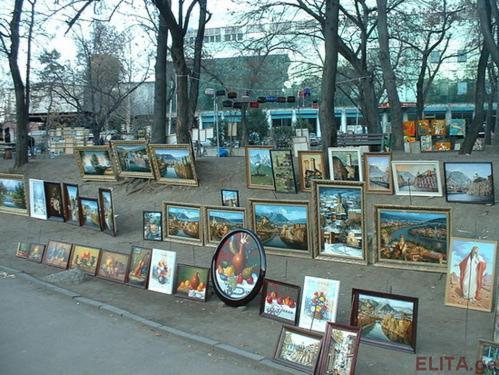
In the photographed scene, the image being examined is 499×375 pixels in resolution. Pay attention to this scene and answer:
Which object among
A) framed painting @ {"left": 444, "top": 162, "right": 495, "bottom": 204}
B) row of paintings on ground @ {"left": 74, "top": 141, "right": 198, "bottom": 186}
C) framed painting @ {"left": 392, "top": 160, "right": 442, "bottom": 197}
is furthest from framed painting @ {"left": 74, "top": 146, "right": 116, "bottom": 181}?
framed painting @ {"left": 444, "top": 162, "right": 495, "bottom": 204}

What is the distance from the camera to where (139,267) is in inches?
364

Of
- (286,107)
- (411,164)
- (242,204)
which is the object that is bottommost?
(242,204)

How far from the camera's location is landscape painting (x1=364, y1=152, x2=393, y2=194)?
11.8 metres

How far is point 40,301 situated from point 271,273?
380 centimetres

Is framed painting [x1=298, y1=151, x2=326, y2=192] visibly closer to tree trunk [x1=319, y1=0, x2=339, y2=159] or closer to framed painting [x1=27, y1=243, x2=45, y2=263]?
tree trunk [x1=319, y1=0, x2=339, y2=159]

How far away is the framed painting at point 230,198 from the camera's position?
12.3 metres

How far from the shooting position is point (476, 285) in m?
6.88

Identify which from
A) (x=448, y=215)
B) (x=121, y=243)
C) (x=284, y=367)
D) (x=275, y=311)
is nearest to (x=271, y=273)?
(x=275, y=311)

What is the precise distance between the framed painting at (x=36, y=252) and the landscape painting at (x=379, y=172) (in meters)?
7.20

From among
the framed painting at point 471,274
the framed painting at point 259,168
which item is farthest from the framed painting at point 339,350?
the framed painting at point 259,168

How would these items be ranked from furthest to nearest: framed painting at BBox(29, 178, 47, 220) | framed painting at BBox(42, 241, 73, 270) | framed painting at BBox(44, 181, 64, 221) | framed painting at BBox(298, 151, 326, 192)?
framed painting at BBox(29, 178, 47, 220), framed painting at BBox(44, 181, 64, 221), framed painting at BBox(298, 151, 326, 192), framed painting at BBox(42, 241, 73, 270)

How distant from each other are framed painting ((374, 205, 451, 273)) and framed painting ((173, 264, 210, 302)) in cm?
285

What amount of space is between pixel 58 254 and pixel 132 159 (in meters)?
6.78

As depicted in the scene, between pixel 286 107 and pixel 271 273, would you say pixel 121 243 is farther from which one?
pixel 286 107
